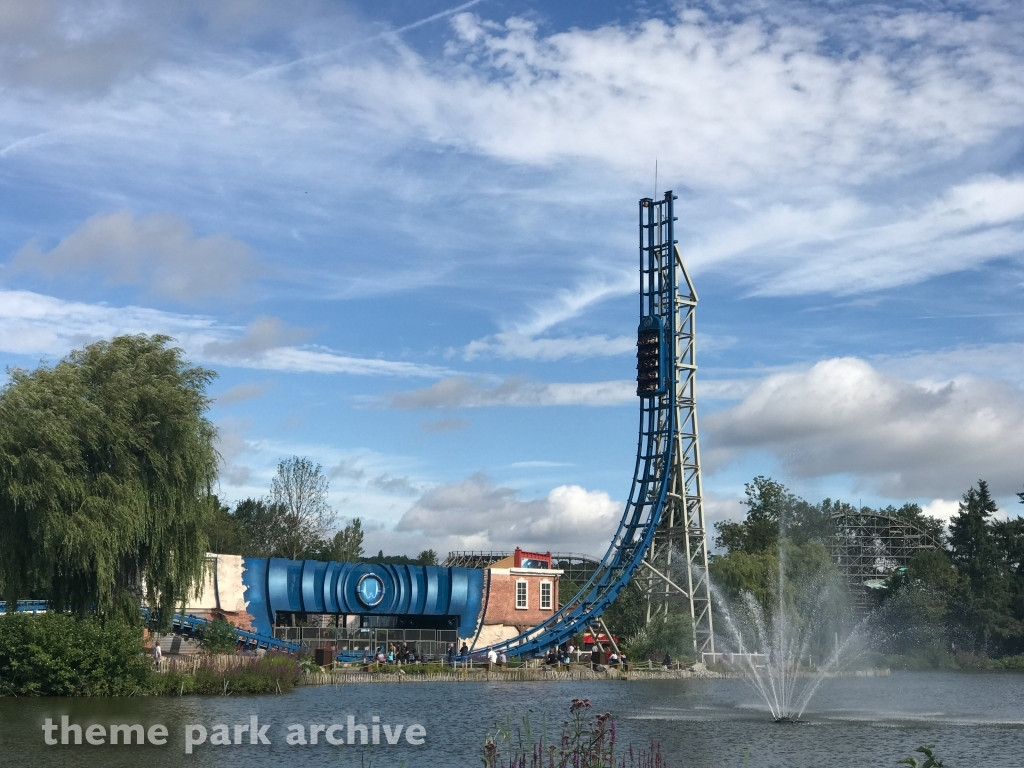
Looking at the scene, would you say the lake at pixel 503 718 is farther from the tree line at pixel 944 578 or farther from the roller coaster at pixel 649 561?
the tree line at pixel 944 578

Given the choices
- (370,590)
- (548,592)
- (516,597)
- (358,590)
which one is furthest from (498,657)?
(548,592)

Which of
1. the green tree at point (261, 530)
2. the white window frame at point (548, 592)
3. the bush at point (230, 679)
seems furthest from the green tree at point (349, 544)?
the bush at point (230, 679)

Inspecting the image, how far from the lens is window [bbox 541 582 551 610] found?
7056 cm

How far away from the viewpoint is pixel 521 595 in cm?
6938

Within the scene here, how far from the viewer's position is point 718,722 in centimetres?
3403

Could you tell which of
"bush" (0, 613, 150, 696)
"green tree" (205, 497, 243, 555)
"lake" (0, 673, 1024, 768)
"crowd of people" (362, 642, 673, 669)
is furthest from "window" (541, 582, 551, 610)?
"bush" (0, 613, 150, 696)

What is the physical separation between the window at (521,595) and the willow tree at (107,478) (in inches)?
1274

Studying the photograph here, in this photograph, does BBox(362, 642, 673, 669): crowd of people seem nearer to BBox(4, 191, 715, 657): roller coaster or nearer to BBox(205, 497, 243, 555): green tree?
BBox(4, 191, 715, 657): roller coaster

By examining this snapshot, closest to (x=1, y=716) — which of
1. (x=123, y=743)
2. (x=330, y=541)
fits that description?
(x=123, y=743)

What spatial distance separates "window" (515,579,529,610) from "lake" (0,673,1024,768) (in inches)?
765

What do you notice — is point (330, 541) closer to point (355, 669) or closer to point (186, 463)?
point (355, 669)

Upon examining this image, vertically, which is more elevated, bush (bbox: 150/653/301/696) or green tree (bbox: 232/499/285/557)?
green tree (bbox: 232/499/285/557)

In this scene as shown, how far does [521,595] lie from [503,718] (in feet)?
119

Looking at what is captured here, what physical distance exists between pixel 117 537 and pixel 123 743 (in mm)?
11289
